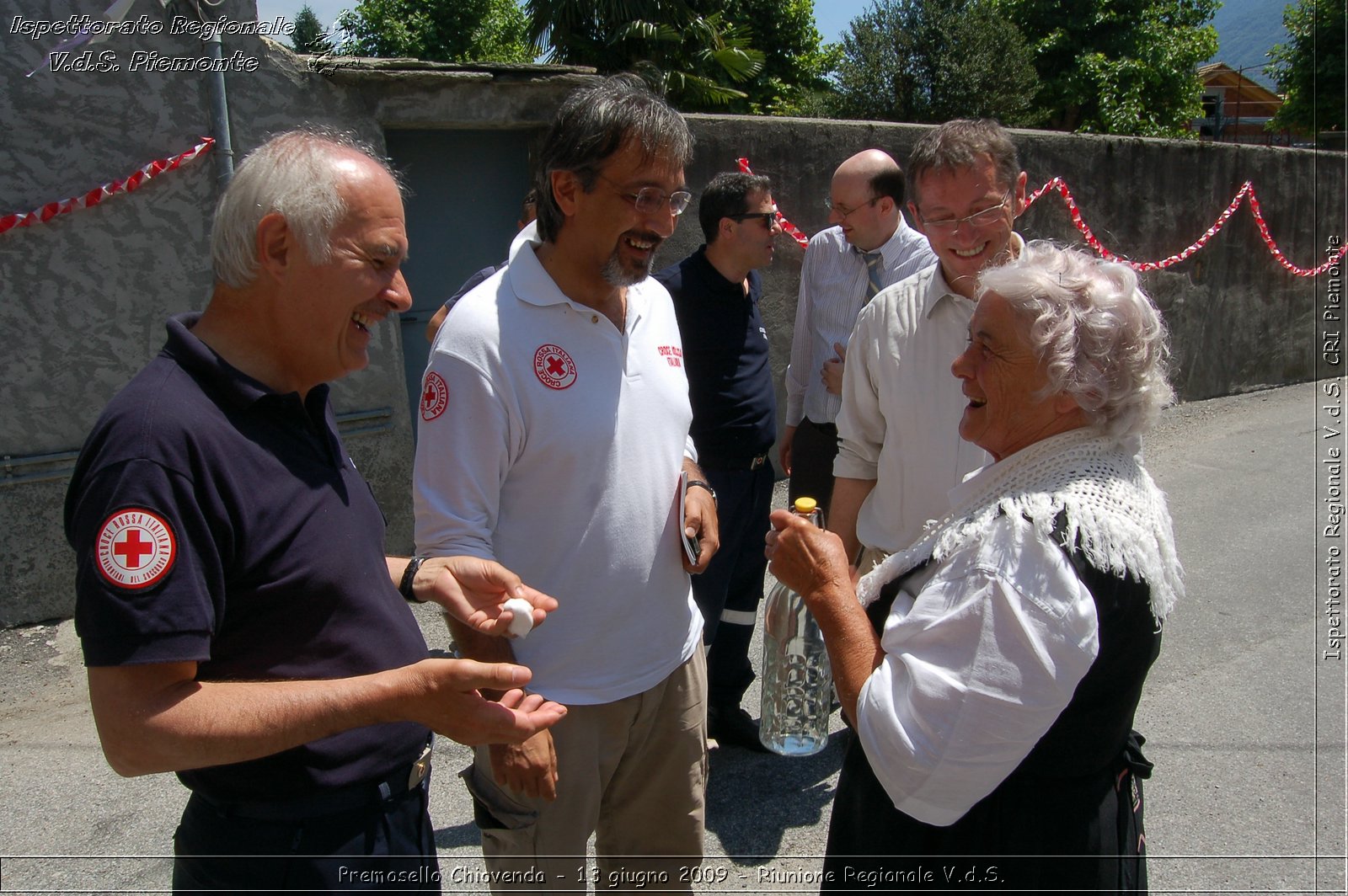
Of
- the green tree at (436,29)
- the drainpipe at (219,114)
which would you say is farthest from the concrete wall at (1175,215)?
the green tree at (436,29)

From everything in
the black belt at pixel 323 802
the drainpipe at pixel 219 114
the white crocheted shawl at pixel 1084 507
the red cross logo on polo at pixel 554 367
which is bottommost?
the black belt at pixel 323 802

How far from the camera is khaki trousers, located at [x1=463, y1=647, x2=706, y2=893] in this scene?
198cm

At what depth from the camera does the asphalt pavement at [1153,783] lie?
301 cm

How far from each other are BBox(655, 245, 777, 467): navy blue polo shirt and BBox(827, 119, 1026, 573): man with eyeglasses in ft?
3.00

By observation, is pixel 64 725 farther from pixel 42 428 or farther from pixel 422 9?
pixel 422 9

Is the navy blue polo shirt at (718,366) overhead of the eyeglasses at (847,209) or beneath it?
beneath

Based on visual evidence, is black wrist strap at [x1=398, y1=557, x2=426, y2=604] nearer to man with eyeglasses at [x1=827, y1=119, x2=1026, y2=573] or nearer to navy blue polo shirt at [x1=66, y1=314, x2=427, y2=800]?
navy blue polo shirt at [x1=66, y1=314, x2=427, y2=800]

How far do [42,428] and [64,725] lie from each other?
1.47m

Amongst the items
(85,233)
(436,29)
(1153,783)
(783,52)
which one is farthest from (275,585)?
(436,29)

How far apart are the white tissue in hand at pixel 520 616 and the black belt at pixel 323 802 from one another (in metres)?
0.33

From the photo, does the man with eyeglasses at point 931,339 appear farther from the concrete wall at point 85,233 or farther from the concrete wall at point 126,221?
the concrete wall at point 85,233

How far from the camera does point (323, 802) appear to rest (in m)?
1.53

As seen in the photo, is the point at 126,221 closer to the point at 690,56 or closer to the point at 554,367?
the point at 554,367

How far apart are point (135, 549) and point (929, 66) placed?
1907 cm
